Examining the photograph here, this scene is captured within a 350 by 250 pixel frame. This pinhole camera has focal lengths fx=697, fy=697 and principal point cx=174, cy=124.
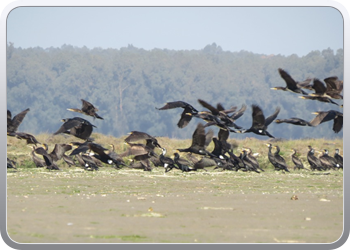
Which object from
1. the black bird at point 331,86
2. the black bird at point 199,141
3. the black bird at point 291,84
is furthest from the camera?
the black bird at point 199,141

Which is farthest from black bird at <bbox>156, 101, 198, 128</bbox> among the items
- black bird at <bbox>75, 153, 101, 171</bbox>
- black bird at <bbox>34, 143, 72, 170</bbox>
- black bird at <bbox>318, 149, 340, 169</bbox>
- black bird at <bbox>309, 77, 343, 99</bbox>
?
black bird at <bbox>309, 77, 343, 99</bbox>

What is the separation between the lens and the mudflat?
755 cm

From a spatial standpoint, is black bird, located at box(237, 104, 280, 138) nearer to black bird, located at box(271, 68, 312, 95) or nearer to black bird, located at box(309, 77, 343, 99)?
black bird, located at box(271, 68, 312, 95)

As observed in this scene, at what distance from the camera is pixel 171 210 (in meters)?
10.2

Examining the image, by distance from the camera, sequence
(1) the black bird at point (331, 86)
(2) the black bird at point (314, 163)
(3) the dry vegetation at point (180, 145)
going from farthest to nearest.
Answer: (3) the dry vegetation at point (180, 145)
(2) the black bird at point (314, 163)
(1) the black bird at point (331, 86)

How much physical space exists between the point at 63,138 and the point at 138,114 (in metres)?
8.18

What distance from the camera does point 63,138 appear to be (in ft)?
89.0

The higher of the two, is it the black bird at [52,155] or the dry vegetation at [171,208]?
the dry vegetation at [171,208]

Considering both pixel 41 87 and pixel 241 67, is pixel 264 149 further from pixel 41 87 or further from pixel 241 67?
pixel 41 87

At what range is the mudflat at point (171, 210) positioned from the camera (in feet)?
24.8

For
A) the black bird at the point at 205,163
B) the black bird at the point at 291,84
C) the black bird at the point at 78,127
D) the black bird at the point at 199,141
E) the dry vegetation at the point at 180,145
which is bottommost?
the dry vegetation at the point at 180,145

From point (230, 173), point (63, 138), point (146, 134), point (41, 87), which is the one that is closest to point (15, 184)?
point (146, 134)

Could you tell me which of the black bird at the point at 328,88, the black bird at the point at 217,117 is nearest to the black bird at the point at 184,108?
the black bird at the point at 217,117

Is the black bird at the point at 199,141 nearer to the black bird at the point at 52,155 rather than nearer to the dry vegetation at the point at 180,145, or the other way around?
the black bird at the point at 52,155
